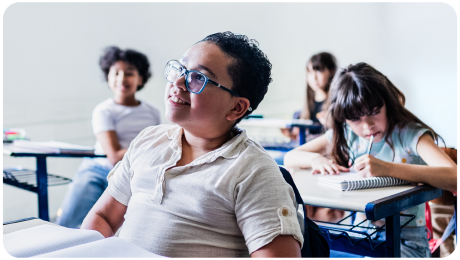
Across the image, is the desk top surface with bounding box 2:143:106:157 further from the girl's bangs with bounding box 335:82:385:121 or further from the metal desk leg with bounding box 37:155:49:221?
the girl's bangs with bounding box 335:82:385:121

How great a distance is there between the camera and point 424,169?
1.52 metres

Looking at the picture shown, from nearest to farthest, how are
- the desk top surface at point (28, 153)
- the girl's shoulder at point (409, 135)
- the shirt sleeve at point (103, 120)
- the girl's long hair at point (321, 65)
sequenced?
the girl's shoulder at point (409, 135) < the desk top surface at point (28, 153) < the shirt sleeve at point (103, 120) < the girl's long hair at point (321, 65)

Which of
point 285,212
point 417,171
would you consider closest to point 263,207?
point 285,212

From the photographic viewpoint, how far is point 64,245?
29.7 inches

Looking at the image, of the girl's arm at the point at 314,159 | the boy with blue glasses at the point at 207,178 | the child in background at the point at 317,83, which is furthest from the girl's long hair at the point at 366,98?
the child in background at the point at 317,83

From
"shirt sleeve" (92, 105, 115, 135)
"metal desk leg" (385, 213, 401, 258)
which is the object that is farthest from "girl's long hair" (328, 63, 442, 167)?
"shirt sleeve" (92, 105, 115, 135)

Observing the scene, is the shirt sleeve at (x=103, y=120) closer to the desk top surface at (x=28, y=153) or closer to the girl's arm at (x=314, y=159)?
the desk top surface at (x=28, y=153)

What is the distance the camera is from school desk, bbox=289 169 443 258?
1.27 metres

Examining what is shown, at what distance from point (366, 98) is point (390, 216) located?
564mm

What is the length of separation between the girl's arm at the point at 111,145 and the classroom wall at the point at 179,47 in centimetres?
79

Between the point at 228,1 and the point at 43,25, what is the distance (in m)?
1.72


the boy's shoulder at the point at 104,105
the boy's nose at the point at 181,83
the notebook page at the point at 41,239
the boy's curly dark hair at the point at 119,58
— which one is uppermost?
the boy's curly dark hair at the point at 119,58

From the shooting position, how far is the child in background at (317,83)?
3.77 metres

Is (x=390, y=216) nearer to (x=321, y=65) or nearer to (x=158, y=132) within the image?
(x=158, y=132)
